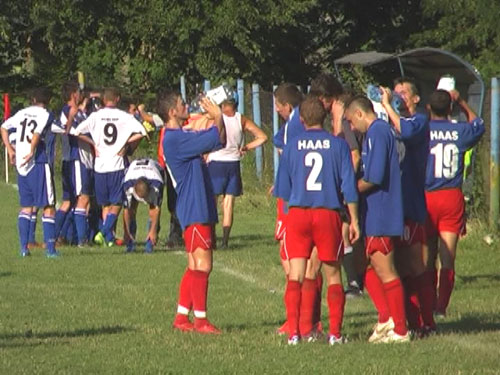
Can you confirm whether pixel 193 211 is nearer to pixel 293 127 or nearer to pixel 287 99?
pixel 293 127

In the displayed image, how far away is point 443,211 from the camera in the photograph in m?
13.2

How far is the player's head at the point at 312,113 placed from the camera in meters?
11.3

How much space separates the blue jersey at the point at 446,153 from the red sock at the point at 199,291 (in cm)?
219

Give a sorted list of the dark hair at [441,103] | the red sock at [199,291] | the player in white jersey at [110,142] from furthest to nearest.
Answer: the player in white jersey at [110,142] < the dark hair at [441,103] < the red sock at [199,291]

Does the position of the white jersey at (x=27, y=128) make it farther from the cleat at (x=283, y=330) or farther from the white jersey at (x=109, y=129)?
the cleat at (x=283, y=330)

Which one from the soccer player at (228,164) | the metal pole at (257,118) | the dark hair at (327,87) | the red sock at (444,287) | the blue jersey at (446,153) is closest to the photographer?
the dark hair at (327,87)

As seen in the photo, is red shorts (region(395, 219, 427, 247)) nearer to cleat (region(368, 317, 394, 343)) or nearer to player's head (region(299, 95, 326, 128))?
cleat (region(368, 317, 394, 343))

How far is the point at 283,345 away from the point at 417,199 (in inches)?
61.1

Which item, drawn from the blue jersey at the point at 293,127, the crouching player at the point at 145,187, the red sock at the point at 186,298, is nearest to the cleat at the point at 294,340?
the red sock at the point at 186,298

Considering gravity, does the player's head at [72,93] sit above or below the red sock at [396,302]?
above

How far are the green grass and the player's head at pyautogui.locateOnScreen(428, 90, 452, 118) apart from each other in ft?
5.67

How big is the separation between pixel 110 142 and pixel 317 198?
903 cm

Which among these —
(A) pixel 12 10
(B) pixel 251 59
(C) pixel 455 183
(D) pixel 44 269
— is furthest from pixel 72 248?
(A) pixel 12 10

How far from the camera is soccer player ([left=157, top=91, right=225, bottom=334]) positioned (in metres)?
12.3
